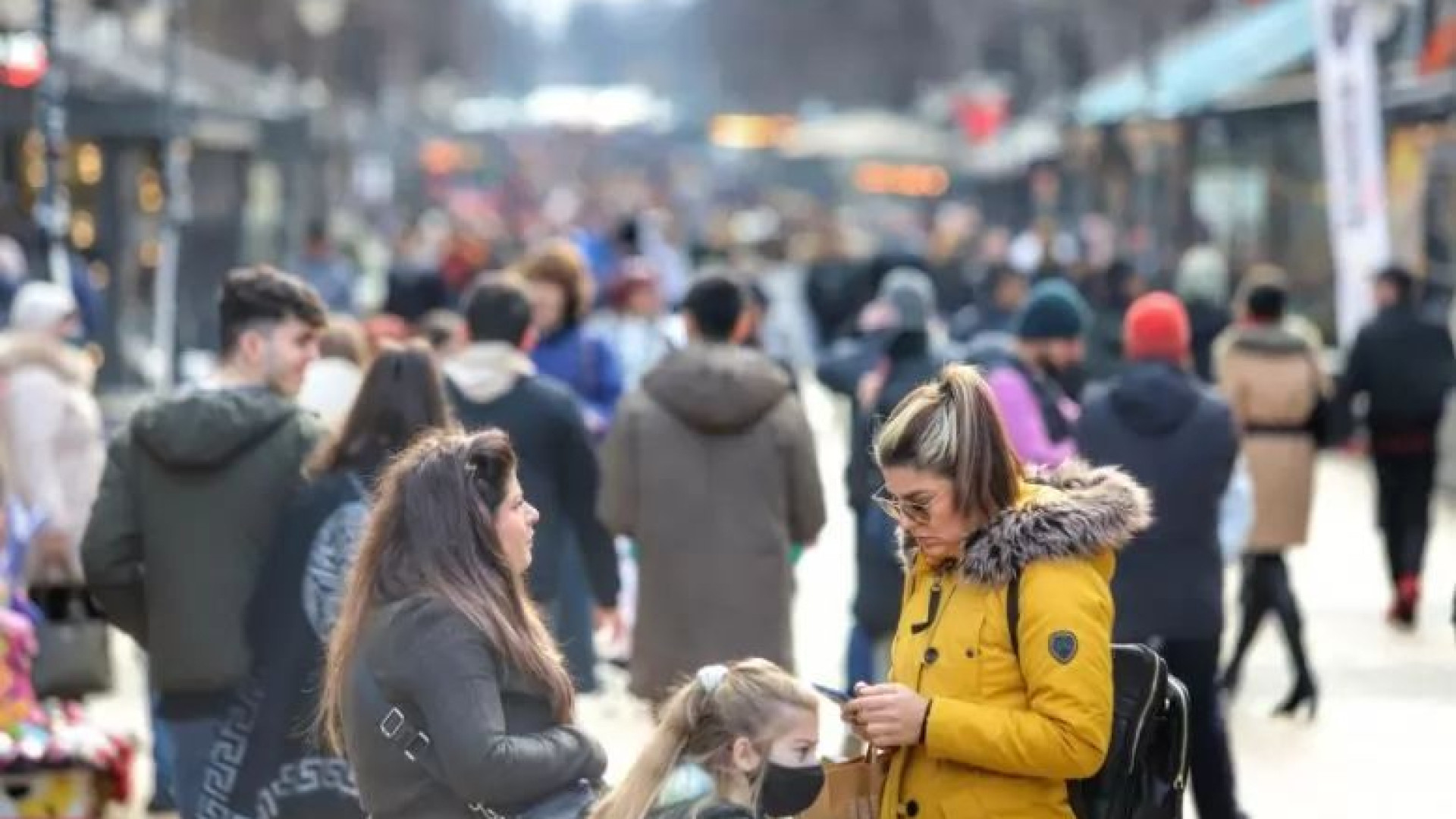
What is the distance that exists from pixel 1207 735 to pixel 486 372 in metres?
2.53

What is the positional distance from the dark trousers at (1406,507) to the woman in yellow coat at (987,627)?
1007cm

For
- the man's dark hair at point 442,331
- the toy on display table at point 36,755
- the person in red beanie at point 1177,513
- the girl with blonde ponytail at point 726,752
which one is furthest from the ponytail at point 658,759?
the man's dark hair at point 442,331

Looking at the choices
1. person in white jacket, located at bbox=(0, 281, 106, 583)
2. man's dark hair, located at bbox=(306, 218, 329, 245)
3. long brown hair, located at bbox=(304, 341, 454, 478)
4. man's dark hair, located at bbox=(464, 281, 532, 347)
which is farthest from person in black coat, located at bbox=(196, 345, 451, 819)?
man's dark hair, located at bbox=(306, 218, 329, 245)

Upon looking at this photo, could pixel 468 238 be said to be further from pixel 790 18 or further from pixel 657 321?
pixel 790 18

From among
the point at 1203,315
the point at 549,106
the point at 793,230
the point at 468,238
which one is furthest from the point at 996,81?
the point at 1203,315

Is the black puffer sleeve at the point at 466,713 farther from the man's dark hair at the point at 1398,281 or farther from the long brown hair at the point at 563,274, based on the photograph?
the man's dark hair at the point at 1398,281

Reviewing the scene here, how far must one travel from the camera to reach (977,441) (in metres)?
5.31

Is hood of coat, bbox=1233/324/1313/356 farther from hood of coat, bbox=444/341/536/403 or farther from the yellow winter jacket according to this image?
the yellow winter jacket

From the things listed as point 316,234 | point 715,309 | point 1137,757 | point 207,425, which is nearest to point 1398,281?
point 715,309

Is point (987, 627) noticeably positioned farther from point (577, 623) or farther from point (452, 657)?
point (577, 623)

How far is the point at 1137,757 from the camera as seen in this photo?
215 inches

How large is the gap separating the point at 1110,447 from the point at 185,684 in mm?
2963

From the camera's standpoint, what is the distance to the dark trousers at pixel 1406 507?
15180mm

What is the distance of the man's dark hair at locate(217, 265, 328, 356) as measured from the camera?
7965 millimetres
